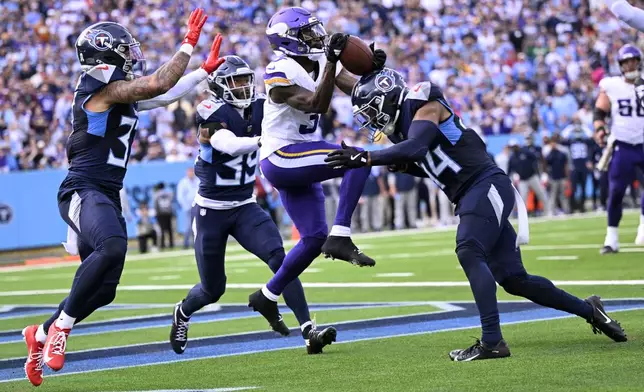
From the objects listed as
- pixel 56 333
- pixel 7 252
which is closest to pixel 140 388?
pixel 56 333

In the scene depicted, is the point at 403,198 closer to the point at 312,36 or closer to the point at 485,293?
the point at 312,36

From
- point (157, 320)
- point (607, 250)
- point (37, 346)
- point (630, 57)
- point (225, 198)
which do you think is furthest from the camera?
point (607, 250)

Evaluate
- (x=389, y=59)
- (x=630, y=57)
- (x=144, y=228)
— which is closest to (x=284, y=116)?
(x=630, y=57)

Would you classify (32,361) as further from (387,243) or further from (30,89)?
(30,89)

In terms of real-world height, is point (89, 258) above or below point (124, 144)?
below

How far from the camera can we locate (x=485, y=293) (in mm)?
6719

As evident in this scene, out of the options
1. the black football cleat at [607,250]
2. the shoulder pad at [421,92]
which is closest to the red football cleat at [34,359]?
the shoulder pad at [421,92]

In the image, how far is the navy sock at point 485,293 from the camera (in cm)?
672

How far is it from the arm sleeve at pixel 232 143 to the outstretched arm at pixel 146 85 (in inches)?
30.2

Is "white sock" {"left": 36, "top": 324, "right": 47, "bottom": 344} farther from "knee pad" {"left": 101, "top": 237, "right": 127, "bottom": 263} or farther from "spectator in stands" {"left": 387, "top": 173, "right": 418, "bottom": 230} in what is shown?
"spectator in stands" {"left": 387, "top": 173, "right": 418, "bottom": 230}

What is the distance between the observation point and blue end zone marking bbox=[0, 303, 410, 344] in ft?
32.9

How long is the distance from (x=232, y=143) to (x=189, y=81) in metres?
0.62

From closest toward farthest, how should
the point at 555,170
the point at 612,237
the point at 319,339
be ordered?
the point at 319,339 < the point at 612,237 < the point at 555,170

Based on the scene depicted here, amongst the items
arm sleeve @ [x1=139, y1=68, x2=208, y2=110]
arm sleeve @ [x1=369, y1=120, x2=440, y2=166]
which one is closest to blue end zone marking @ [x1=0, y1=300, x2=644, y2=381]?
arm sleeve @ [x1=139, y1=68, x2=208, y2=110]
